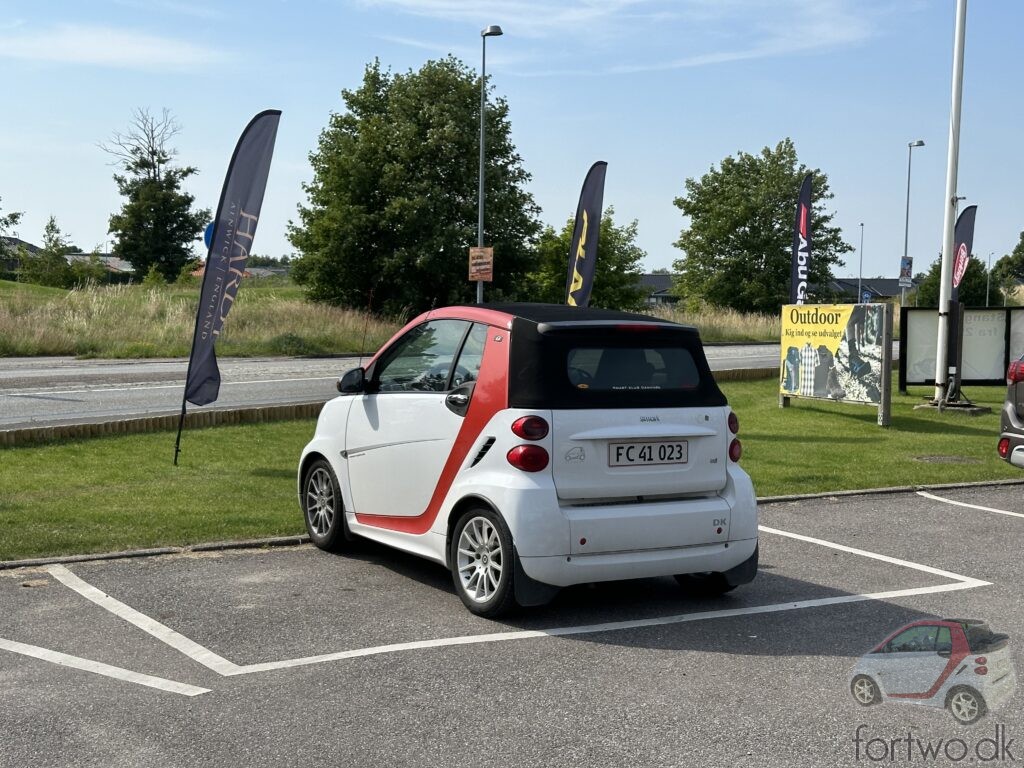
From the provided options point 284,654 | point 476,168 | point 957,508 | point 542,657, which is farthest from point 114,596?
point 476,168

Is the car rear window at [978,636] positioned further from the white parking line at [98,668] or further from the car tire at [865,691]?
the white parking line at [98,668]

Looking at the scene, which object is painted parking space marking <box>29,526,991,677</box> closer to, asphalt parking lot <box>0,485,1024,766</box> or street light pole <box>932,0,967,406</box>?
asphalt parking lot <box>0,485,1024,766</box>

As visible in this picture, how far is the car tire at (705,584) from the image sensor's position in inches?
264

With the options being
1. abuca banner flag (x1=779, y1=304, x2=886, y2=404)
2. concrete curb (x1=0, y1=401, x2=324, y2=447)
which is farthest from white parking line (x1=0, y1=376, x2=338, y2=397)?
abuca banner flag (x1=779, y1=304, x2=886, y2=404)

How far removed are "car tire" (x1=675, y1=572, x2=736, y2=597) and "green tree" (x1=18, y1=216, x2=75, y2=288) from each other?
7161 centimetres

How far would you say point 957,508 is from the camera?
9.87 m

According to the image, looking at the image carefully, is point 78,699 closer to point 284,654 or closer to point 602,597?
point 284,654

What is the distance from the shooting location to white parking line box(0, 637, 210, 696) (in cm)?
490

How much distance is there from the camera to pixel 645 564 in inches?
241

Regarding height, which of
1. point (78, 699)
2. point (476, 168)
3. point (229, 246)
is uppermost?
point (476, 168)

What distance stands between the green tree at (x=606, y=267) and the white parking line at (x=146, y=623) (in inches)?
1975

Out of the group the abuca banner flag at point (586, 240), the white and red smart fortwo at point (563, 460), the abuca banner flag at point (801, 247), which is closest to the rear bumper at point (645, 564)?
the white and red smart fortwo at point (563, 460)

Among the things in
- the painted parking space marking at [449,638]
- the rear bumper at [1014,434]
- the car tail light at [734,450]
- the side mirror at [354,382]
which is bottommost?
the painted parking space marking at [449,638]

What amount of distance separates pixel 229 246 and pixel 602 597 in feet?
21.6
